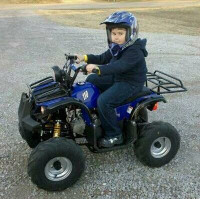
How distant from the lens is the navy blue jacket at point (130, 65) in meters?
3.60

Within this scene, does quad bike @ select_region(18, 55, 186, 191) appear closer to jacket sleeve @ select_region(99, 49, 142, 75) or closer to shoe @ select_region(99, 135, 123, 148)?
shoe @ select_region(99, 135, 123, 148)

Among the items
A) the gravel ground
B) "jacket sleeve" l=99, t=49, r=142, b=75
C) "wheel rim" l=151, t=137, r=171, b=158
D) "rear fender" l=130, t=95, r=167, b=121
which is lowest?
the gravel ground

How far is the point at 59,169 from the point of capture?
11.9ft

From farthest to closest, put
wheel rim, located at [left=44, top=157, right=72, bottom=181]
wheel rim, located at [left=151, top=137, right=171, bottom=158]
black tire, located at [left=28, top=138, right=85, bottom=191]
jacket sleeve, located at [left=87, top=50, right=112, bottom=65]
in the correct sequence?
jacket sleeve, located at [left=87, top=50, right=112, bottom=65]
wheel rim, located at [left=151, top=137, right=171, bottom=158]
wheel rim, located at [left=44, top=157, right=72, bottom=181]
black tire, located at [left=28, top=138, right=85, bottom=191]

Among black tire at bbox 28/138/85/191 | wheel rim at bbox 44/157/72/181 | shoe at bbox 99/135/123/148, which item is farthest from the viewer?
shoe at bbox 99/135/123/148

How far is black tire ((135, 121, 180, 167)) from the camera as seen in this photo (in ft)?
13.0

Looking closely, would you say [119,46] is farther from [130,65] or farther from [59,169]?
[59,169]

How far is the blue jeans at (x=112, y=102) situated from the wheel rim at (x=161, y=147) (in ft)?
1.79

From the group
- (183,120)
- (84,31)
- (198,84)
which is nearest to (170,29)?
(84,31)

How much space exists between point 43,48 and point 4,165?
7.33 metres

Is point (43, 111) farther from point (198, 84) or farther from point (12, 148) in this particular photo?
point (198, 84)

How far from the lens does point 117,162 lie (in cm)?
422

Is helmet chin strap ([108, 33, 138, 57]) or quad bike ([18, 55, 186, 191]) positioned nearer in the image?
quad bike ([18, 55, 186, 191])

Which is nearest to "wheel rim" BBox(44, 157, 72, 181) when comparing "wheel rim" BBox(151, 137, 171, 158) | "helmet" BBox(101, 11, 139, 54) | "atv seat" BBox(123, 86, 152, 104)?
"atv seat" BBox(123, 86, 152, 104)
